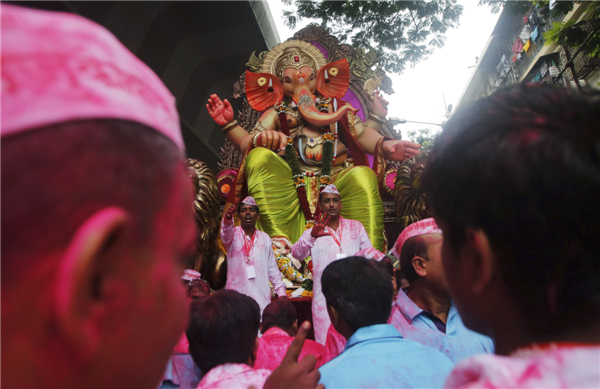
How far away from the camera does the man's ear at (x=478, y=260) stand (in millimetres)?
578

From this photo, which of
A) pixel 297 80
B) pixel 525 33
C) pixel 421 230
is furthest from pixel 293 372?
pixel 525 33

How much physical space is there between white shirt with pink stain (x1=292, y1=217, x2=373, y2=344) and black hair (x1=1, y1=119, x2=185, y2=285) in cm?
295

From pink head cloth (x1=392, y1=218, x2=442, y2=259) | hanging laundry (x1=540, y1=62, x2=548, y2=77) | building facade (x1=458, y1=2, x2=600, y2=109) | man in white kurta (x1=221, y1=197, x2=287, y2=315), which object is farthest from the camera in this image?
hanging laundry (x1=540, y1=62, x2=548, y2=77)

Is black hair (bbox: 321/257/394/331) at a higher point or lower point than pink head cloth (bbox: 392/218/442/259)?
higher

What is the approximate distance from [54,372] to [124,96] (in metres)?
0.32

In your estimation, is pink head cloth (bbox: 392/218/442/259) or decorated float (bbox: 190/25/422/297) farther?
decorated float (bbox: 190/25/422/297)

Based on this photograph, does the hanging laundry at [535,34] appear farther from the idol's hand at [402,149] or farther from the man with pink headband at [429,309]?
the man with pink headband at [429,309]

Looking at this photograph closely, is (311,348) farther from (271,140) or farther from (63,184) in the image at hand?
(271,140)

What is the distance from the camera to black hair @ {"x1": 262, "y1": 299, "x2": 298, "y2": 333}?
2587 millimetres

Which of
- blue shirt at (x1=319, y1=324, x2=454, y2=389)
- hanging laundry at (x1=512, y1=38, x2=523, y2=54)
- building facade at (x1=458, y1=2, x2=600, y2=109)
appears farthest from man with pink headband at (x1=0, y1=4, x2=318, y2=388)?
hanging laundry at (x1=512, y1=38, x2=523, y2=54)

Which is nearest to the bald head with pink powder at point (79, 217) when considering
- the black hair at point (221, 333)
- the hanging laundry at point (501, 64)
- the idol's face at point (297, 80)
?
the black hair at point (221, 333)

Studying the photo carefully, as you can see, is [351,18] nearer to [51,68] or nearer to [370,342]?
[370,342]

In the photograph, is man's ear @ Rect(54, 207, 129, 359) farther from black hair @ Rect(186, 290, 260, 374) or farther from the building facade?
the building facade

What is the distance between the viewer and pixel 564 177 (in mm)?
511
